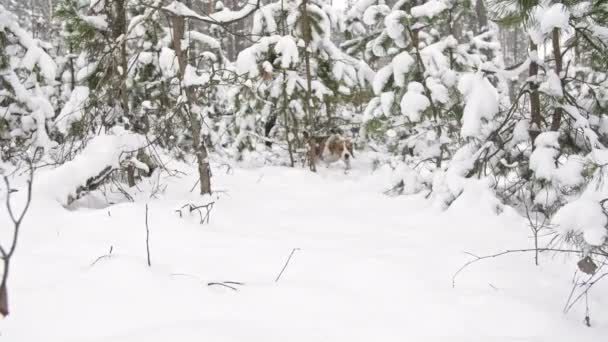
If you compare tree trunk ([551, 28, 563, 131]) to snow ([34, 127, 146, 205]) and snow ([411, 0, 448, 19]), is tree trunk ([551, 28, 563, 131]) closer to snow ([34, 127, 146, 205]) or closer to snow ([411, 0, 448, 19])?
snow ([411, 0, 448, 19])

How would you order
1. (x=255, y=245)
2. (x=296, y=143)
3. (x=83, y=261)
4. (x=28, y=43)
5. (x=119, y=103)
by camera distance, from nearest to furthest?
(x=83, y=261) < (x=255, y=245) < (x=119, y=103) < (x=28, y=43) < (x=296, y=143)

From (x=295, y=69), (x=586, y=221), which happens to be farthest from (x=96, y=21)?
(x=586, y=221)

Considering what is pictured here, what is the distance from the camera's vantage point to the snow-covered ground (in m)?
2.11

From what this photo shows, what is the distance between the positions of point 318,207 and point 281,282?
3.41m

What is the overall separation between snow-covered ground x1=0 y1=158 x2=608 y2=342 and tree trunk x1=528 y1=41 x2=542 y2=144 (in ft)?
3.52

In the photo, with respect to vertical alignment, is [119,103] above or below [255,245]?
above

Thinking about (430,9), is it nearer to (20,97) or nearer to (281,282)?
(281,282)

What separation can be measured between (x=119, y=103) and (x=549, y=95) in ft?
17.7

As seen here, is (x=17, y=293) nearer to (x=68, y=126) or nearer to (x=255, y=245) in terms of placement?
(x=255, y=245)

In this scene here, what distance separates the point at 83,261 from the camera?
2943mm

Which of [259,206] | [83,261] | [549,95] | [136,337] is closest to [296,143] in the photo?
[259,206]

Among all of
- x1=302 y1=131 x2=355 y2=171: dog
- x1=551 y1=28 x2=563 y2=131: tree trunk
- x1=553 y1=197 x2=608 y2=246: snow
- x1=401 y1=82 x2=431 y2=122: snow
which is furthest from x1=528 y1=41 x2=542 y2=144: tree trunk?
x1=302 y1=131 x2=355 y2=171: dog

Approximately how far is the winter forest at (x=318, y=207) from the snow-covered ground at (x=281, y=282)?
0.02 meters

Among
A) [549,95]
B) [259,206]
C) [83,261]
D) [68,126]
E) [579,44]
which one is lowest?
[259,206]
